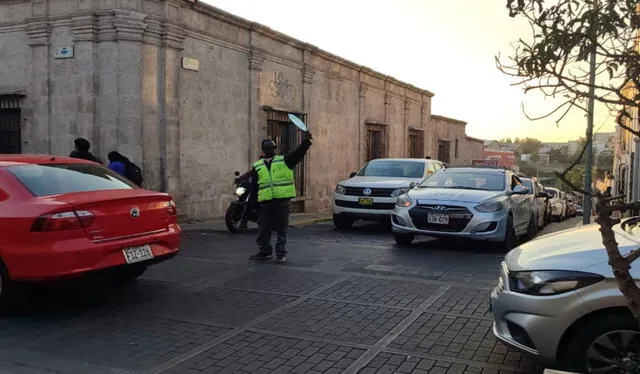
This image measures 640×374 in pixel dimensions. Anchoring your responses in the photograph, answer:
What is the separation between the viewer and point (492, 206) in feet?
31.2

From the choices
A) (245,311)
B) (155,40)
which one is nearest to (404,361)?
(245,311)

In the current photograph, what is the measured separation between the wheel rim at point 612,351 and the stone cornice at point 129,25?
34.1ft

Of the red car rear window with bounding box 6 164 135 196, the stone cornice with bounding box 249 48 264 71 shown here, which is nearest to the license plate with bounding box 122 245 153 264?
the red car rear window with bounding box 6 164 135 196

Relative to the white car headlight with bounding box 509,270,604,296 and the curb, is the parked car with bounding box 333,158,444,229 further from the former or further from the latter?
the white car headlight with bounding box 509,270,604,296

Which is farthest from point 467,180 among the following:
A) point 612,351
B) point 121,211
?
point 612,351

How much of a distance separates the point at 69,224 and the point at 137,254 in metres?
0.79

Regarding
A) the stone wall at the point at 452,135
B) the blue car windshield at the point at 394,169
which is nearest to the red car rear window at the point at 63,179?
the blue car windshield at the point at 394,169

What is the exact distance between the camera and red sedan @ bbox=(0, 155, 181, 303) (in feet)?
17.2

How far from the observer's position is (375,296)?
641cm

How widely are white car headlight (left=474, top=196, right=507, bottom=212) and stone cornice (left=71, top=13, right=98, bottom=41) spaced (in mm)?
8198

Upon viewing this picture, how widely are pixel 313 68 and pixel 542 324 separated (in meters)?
15.4

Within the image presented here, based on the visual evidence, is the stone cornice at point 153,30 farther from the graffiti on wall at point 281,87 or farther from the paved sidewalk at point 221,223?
the graffiti on wall at point 281,87

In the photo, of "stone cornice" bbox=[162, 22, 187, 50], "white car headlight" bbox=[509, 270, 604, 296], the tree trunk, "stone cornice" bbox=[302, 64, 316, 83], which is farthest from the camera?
"stone cornice" bbox=[302, 64, 316, 83]

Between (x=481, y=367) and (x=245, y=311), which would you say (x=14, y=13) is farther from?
(x=481, y=367)
